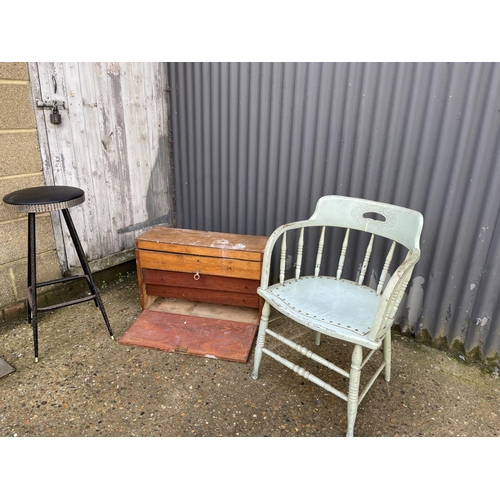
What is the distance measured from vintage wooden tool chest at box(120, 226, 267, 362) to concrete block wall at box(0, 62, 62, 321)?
0.81 meters

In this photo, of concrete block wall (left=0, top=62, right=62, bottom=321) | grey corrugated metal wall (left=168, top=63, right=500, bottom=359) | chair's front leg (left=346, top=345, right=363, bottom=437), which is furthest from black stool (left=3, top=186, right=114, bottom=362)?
chair's front leg (left=346, top=345, right=363, bottom=437)

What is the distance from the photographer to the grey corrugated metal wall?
2170 mm

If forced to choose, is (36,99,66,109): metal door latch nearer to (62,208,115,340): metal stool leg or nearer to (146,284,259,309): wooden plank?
(62,208,115,340): metal stool leg

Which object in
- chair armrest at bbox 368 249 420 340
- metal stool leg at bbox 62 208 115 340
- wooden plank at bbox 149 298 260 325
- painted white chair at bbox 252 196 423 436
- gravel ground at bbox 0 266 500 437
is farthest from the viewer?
wooden plank at bbox 149 298 260 325

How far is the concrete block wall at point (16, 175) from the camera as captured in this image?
240cm

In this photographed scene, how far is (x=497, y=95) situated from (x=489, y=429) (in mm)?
1818

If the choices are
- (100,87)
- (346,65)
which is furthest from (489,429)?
(100,87)

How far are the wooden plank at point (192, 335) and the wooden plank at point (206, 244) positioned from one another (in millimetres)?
545

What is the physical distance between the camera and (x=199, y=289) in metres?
2.76

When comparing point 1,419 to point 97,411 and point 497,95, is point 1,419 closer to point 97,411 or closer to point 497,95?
point 97,411

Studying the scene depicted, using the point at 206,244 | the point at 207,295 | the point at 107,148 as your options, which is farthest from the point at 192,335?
the point at 107,148

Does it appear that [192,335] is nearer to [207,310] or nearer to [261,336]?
[207,310]

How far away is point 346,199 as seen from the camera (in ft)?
7.14

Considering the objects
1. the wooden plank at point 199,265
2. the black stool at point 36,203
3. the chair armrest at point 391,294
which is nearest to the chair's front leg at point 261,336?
the wooden plank at point 199,265
